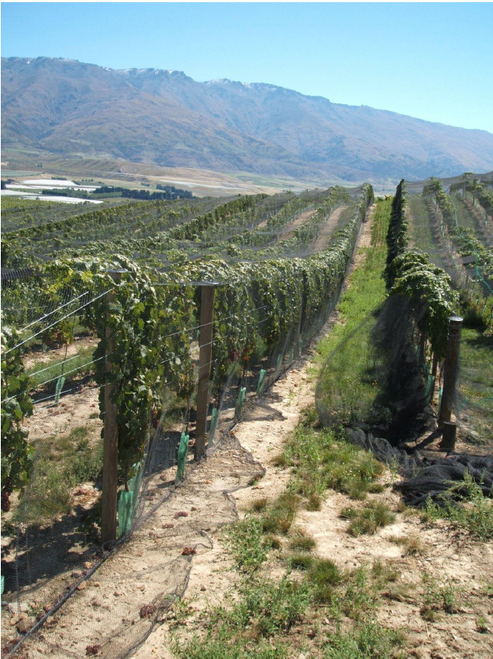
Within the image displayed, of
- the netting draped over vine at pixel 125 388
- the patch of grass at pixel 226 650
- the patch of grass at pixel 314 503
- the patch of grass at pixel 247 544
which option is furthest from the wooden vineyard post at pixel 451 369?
the patch of grass at pixel 226 650

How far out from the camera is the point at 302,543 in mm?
4371

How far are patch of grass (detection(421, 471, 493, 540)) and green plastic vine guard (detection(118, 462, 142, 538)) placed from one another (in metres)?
2.36

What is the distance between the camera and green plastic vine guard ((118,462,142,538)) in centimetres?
447

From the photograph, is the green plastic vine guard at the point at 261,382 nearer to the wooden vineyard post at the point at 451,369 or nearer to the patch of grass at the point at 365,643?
the wooden vineyard post at the point at 451,369

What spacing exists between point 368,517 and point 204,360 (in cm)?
250

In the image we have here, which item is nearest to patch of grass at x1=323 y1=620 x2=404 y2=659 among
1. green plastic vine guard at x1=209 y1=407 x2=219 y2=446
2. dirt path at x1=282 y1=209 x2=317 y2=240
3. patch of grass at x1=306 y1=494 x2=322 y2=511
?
patch of grass at x1=306 y1=494 x2=322 y2=511

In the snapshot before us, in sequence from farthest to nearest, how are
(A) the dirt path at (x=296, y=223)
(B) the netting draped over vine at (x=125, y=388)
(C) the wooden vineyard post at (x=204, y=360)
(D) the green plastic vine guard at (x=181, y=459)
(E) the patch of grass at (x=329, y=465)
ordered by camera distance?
(A) the dirt path at (x=296, y=223) < (C) the wooden vineyard post at (x=204, y=360) < (D) the green plastic vine guard at (x=181, y=459) < (E) the patch of grass at (x=329, y=465) < (B) the netting draped over vine at (x=125, y=388)

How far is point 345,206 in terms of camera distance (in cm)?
4309

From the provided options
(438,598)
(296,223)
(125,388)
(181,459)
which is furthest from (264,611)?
(296,223)

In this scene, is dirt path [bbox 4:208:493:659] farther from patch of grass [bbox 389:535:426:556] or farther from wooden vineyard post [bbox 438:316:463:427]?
wooden vineyard post [bbox 438:316:463:427]

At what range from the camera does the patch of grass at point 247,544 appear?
414 centimetres

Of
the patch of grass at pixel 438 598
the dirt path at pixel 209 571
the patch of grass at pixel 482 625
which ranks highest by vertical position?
the patch of grass at pixel 482 625

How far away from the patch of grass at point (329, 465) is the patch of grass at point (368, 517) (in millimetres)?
264

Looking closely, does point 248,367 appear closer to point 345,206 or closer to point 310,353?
point 310,353
